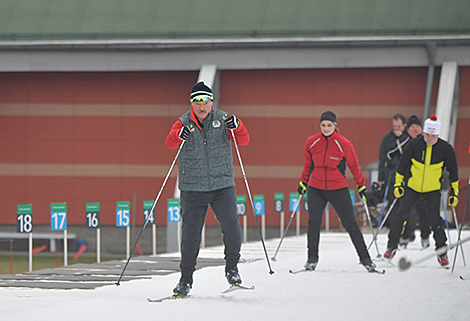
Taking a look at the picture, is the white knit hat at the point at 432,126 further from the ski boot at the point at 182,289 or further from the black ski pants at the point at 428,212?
the ski boot at the point at 182,289

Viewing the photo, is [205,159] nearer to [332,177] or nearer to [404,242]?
[332,177]

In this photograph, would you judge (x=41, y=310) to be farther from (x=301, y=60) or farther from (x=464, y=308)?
(x=301, y=60)

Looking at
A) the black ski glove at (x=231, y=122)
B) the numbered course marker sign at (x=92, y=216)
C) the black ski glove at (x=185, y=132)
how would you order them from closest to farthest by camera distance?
the black ski glove at (x=185, y=132), the black ski glove at (x=231, y=122), the numbered course marker sign at (x=92, y=216)

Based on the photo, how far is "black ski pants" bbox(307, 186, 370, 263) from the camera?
6754 mm

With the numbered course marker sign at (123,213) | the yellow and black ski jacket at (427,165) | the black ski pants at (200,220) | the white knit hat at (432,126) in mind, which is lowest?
the numbered course marker sign at (123,213)

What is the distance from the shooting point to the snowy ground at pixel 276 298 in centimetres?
430

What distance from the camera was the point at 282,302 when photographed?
4801mm

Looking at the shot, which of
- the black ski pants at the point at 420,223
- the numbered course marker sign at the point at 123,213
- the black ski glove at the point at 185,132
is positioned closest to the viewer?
the black ski glove at the point at 185,132

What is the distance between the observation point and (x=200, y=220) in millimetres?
5105

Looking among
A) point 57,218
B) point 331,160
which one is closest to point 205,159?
point 331,160

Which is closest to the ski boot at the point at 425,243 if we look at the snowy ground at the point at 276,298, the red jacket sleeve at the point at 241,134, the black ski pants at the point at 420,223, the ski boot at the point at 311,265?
the black ski pants at the point at 420,223

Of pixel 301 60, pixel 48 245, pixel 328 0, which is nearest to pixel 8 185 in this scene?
pixel 48 245

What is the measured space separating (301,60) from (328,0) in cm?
177

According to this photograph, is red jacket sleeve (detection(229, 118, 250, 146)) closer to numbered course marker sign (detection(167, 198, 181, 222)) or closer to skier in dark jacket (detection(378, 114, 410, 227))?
skier in dark jacket (detection(378, 114, 410, 227))
